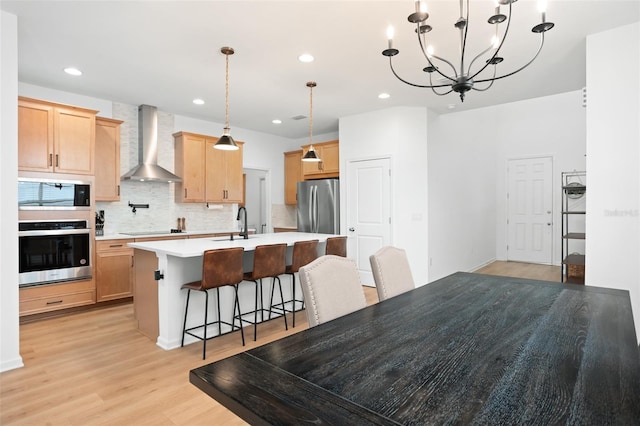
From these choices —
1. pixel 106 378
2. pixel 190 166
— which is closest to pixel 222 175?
pixel 190 166

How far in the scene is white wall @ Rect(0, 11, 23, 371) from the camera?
270 cm

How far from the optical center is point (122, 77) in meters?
4.07

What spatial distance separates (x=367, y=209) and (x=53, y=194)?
4.05 meters

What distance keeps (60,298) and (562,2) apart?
544 centimetres

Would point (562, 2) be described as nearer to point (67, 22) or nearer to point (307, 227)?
point (67, 22)

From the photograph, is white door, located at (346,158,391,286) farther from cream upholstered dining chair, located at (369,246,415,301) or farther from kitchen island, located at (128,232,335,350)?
cream upholstered dining chair, located at (369,246,415,301)

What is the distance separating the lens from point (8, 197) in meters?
2.72

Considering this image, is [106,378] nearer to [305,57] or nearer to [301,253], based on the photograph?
[301,253]

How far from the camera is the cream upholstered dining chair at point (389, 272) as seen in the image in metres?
2.16

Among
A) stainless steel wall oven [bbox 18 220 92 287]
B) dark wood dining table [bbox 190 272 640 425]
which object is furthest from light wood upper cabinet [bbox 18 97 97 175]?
dark wood dining table [bbox 190 272 640 425]

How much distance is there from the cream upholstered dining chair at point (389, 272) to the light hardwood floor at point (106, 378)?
1.14 m

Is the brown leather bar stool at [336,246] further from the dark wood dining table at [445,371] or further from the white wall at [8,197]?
the white wall at [8,197]

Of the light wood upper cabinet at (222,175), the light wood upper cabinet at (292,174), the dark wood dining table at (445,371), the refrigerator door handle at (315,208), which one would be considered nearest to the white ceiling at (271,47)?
the light wood upper cabinet at (222,175)

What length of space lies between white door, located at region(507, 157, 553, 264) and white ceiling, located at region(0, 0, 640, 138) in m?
3.46
